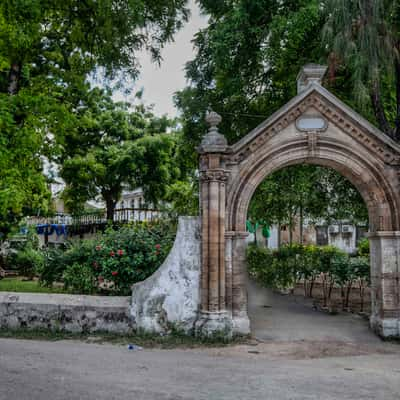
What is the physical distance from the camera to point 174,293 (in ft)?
27.0

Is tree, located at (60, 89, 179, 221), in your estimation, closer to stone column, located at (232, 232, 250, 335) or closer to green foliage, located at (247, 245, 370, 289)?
green foliage, located at (247, 245, 370, 289)

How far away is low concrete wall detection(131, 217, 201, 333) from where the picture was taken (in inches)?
322

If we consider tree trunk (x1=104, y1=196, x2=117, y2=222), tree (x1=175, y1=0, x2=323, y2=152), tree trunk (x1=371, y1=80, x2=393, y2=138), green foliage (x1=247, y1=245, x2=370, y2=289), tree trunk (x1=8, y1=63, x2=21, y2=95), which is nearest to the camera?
tree trunk (x1=371, y1=80, x2=393, y2=138)

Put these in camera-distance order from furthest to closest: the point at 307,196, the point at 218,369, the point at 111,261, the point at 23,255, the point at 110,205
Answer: the point at 110,205 → the point at 23,255 → the point at 307,196 → the point at 111,261 → the point at 218,369

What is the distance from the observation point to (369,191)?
8.62 m

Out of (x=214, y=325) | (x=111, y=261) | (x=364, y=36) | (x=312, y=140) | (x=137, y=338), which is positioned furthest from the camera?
(x=111, y=261)

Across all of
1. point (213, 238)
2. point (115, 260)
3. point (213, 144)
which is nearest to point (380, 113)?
point (213, 144)

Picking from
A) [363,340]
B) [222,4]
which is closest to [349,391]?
[363,340]

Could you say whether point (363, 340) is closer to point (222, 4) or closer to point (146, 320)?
point (146, 320)

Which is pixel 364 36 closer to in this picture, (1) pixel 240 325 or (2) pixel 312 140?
(2) pixel 312 140

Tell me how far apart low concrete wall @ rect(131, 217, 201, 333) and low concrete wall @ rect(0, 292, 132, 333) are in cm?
34

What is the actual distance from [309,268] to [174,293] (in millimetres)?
5690

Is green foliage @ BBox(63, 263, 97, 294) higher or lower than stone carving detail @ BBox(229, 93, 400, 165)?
lower

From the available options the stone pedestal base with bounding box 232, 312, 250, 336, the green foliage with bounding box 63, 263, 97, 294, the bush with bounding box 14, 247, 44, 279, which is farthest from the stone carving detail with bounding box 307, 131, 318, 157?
the bush with bounding box 14, 247, 44, 279
